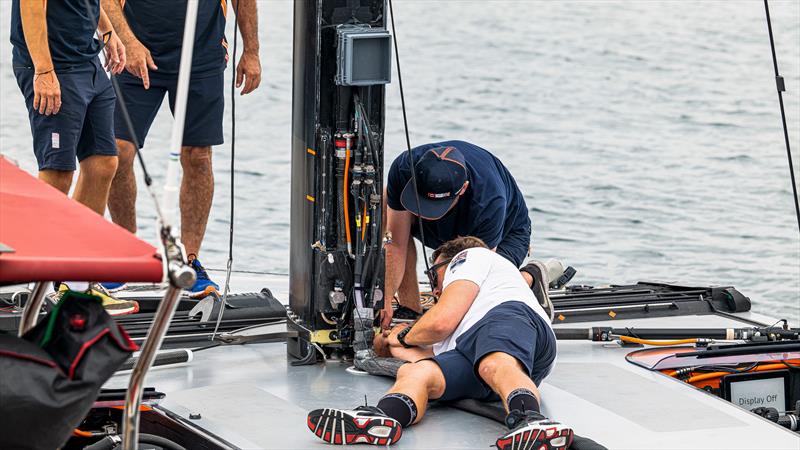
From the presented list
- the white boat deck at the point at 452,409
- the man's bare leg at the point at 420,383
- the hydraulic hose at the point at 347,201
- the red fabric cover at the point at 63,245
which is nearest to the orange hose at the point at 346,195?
the hydraulic hose at the point at 347,201

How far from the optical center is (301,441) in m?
4.61

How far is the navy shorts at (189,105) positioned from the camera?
6223mm

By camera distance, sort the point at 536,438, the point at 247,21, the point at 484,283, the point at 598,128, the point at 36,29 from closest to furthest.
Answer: the point at 536,438 → the point at 484,283 → the point at 36,29 → the point at 247,21 → the point at 598,128

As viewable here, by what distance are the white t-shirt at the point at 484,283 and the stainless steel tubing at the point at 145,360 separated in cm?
199

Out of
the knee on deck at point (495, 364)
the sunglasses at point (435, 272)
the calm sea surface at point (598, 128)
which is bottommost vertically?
the calm sea surface at point (598, 128)

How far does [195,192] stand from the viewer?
6.26 m

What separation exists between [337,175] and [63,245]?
7.46ft

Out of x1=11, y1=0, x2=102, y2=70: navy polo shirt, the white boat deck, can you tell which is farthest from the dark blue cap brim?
x1=11, y1=0, x2=102, y2=70: navy polo shirt

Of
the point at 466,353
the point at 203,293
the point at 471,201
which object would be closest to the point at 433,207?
the point at 471,201

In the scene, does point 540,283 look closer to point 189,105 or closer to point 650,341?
point 650,341

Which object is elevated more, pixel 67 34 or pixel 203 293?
pixel 67 34

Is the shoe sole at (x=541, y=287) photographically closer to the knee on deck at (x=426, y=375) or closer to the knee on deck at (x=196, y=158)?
the knee on deck at (x=426, y=375)

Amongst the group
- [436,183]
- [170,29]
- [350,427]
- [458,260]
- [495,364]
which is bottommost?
[350,427]

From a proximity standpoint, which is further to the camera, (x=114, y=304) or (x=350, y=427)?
(x=114, y=304)
